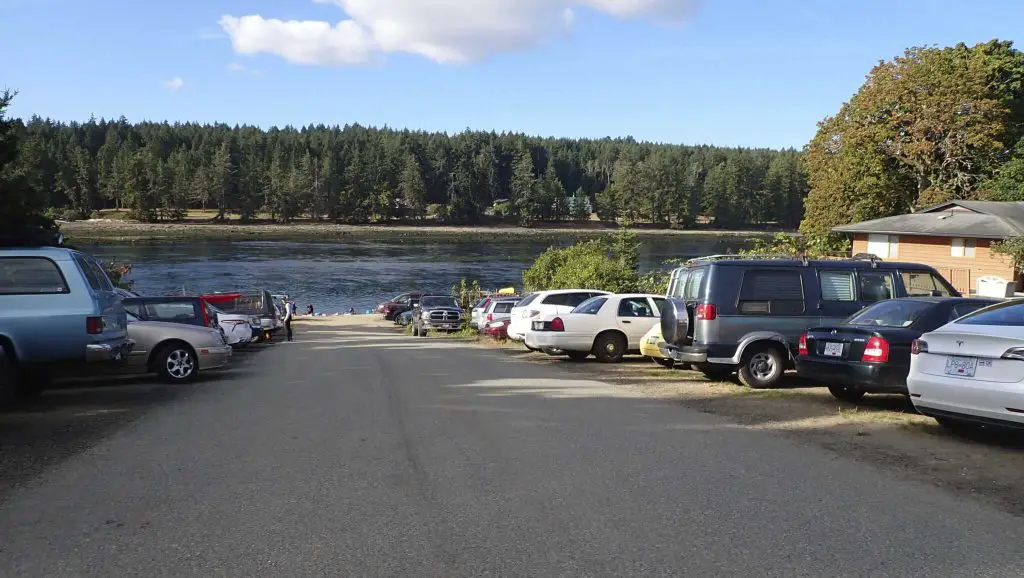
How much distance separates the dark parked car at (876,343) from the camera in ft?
32.7

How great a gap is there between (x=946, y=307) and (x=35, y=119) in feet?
685

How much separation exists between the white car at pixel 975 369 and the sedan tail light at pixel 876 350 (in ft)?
4.85

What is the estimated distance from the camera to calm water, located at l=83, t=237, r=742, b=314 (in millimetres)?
65062

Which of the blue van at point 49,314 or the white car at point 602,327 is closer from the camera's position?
the blue van at point 49,314

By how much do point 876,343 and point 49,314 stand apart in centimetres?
1002

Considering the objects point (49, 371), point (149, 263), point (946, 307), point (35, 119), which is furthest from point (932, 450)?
point (35, 119)

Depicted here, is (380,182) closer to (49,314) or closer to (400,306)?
(400,306)

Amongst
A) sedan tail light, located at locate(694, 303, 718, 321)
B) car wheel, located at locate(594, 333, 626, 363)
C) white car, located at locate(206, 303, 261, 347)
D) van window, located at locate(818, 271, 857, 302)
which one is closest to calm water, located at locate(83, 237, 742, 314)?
white car, located at locate(206, 303, 261, 347)

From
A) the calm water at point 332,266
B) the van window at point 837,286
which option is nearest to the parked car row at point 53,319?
the van window at point 837,286

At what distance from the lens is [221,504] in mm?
5922

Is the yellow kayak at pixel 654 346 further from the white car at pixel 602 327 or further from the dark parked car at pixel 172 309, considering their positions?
the dark parked car at pixel 172 309

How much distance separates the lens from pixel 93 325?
10.4 meters

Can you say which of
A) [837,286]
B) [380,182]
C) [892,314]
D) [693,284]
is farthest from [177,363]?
[380,182]

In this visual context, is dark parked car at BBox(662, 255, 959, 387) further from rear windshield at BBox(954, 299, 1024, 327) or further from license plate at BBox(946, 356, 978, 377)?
license plate at BBox(946, 356, 978, 377)
